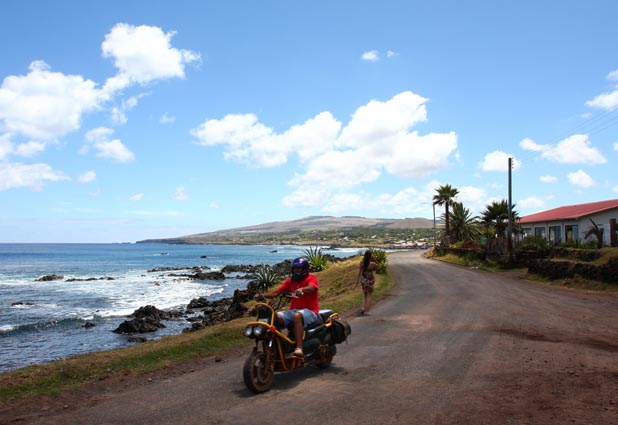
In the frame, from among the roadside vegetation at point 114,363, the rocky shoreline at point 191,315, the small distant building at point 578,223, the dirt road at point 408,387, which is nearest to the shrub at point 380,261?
the rocky shoreline at point 191,315

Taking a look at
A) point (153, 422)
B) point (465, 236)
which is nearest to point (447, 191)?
point (465, 236)

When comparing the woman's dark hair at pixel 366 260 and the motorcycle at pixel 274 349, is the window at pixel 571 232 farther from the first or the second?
the motorcycle at pixel 274 349

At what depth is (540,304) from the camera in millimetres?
16594

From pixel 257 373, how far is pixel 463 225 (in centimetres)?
5692

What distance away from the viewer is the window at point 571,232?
37950 millimetres

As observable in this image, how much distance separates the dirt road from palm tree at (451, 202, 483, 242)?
4920 cm

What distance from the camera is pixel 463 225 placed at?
60344 mm

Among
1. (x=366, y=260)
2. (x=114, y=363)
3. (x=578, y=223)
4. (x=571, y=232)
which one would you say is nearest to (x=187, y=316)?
(x=366, y=260)

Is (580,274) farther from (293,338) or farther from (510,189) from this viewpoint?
(293,338)

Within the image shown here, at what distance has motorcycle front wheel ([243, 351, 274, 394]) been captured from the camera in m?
6.68

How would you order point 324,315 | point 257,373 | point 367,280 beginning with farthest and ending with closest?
point 367,280, point 324,315, point 257,373

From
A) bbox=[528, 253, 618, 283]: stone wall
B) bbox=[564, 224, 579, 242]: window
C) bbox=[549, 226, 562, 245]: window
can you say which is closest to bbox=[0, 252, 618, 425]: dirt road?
bbox=[528, 253, 618, 283]: stone wall

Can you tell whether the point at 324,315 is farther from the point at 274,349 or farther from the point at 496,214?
the point at 496,214

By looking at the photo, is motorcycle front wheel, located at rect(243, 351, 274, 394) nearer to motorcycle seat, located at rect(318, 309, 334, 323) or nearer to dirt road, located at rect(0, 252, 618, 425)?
dirt road, located at rect(0, 252, 618, 425)
